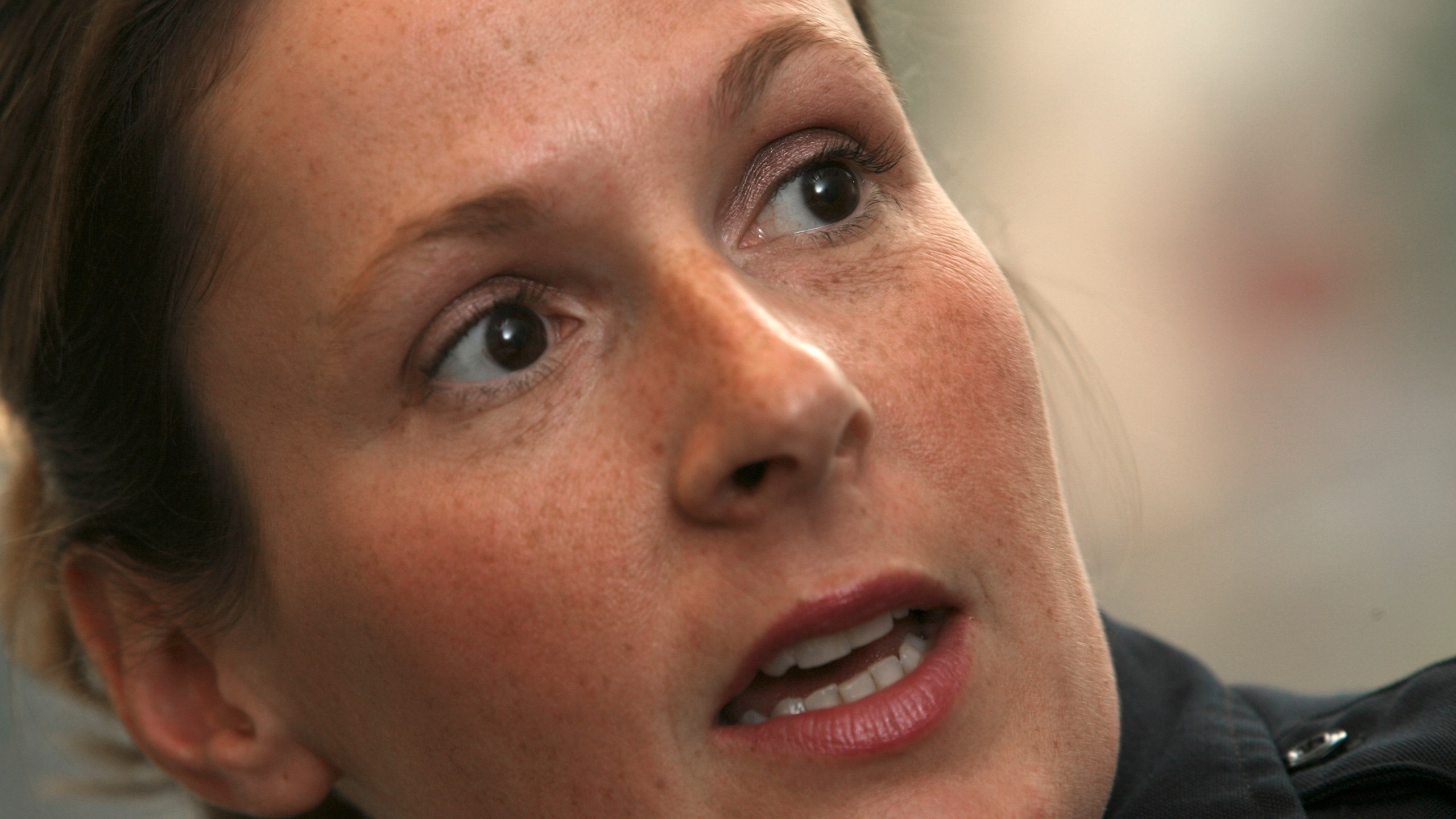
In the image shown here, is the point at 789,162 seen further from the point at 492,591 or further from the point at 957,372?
the point at 492,591

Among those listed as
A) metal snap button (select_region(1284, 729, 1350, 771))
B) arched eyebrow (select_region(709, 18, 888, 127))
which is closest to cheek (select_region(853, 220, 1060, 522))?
arched eyebrow (select_region(709, 18, 888, 127))

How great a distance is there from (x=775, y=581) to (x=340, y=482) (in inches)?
15.9

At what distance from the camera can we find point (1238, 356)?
11.8 ft

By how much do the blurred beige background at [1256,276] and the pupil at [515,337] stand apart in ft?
7.04

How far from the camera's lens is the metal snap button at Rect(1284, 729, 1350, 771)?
1108mm

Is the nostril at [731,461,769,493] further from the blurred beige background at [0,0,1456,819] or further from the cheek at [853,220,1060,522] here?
the blurred beige background at [0,0,1456,819]

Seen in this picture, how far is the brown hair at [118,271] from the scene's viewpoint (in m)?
1.11

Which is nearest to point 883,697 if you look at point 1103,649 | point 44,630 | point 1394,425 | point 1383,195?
point 1103,649

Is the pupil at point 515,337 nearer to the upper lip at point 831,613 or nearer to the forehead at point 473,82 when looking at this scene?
the forehead at point 473,82

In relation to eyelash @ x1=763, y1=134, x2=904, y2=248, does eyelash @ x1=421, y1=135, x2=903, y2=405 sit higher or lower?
lower

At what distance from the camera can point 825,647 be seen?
929 mm

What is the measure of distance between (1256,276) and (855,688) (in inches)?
124

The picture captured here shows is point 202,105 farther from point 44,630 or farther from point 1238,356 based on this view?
point 1238,356

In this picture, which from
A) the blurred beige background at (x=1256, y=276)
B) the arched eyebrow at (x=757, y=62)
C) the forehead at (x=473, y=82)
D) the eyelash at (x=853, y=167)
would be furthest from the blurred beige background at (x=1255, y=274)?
the forehead at (x=473, y=82)
